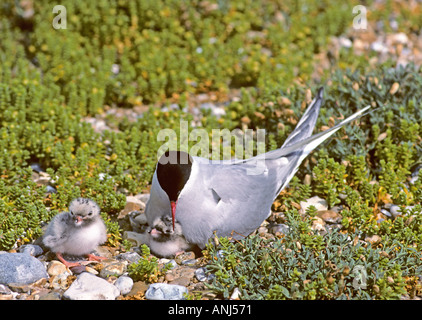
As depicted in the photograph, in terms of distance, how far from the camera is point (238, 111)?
6000 millimetres

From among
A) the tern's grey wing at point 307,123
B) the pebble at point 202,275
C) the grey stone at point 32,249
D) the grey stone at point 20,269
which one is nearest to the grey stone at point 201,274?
the pebble at point 202,275

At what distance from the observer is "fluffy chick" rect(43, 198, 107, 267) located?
401 cm

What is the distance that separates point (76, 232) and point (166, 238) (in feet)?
Answer: 2.18

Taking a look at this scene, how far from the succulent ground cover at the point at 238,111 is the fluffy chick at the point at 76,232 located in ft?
0.83

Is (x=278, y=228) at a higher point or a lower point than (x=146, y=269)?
higher

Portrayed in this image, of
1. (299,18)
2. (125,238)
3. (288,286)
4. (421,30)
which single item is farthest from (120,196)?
(421,30)

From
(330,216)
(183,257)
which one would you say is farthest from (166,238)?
(330,216)

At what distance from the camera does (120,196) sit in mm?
4570

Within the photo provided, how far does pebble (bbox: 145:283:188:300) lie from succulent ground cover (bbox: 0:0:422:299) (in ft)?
0.48

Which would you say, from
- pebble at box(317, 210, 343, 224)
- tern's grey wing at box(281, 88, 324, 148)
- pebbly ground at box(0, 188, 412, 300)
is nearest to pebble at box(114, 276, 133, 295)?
pebbly ground at box(0, 188, 412, 300)

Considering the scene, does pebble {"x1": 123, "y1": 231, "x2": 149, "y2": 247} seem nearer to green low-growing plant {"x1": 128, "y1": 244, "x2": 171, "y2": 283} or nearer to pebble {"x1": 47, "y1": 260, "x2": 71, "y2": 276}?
green low-growing plant {"x1": 128, "y1": 244, "x2": 171, "y2": 283}

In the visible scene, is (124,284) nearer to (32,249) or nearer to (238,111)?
(32,249)

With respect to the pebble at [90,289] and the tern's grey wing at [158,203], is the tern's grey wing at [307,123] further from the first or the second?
the pebble at [90,289]

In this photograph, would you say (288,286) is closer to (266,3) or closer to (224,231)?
(224,231)
